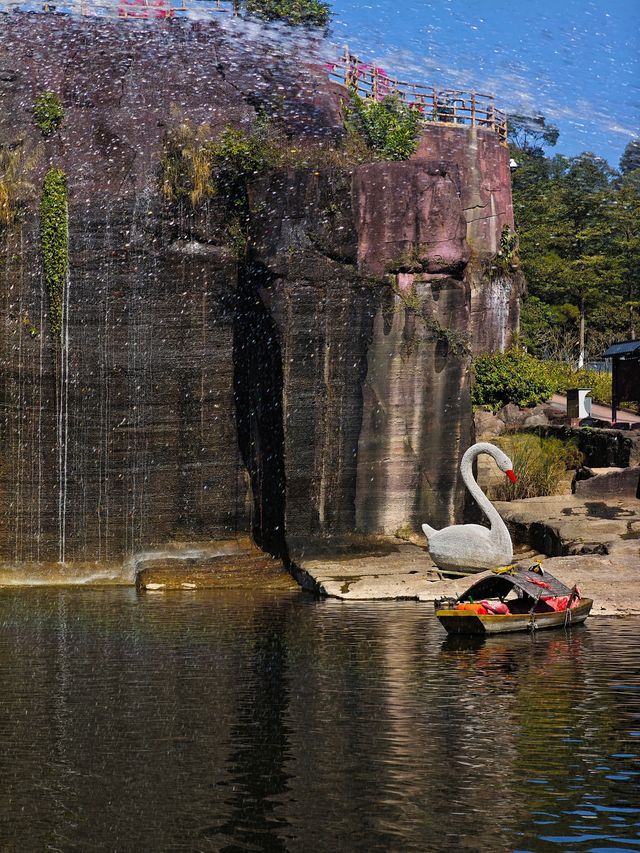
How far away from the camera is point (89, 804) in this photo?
809 centimetres

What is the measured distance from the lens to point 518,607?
1537cm

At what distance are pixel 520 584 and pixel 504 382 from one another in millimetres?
16478

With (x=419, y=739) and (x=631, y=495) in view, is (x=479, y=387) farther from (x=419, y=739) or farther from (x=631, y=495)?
(x=419, y=739)

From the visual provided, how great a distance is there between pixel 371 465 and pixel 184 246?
17.3ft

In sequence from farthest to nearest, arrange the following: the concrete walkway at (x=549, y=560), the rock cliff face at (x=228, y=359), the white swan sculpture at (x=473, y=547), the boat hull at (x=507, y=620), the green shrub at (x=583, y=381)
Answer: the green shrub at (x=583, y=381)
the rock cliff face at (x=228, y=359)
the white swan sculpture at (x=473, y=547)
the concrete walkway at (x=549, y=560)
the boat hull at (x=507, y=620)

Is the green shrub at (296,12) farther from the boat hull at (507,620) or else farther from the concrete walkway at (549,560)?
the boat hull at (507,620)

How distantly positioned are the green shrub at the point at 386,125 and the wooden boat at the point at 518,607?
51.7 ft

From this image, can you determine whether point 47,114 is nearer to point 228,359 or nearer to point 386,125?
point 228,359

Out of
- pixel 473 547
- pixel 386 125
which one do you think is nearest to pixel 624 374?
pixel 386 125

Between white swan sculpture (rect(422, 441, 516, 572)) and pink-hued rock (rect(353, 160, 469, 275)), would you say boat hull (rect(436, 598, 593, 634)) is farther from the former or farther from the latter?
pink-hued rock (rect(353, 160, 469, 275))

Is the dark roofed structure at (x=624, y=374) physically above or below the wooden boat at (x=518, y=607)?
above

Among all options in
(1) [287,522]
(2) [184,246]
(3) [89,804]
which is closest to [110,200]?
(2) [184,246]

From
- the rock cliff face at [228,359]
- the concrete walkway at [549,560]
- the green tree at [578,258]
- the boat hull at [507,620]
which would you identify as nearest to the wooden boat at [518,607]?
the boat hull at [507,620]

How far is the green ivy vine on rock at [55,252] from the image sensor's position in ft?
74.3
